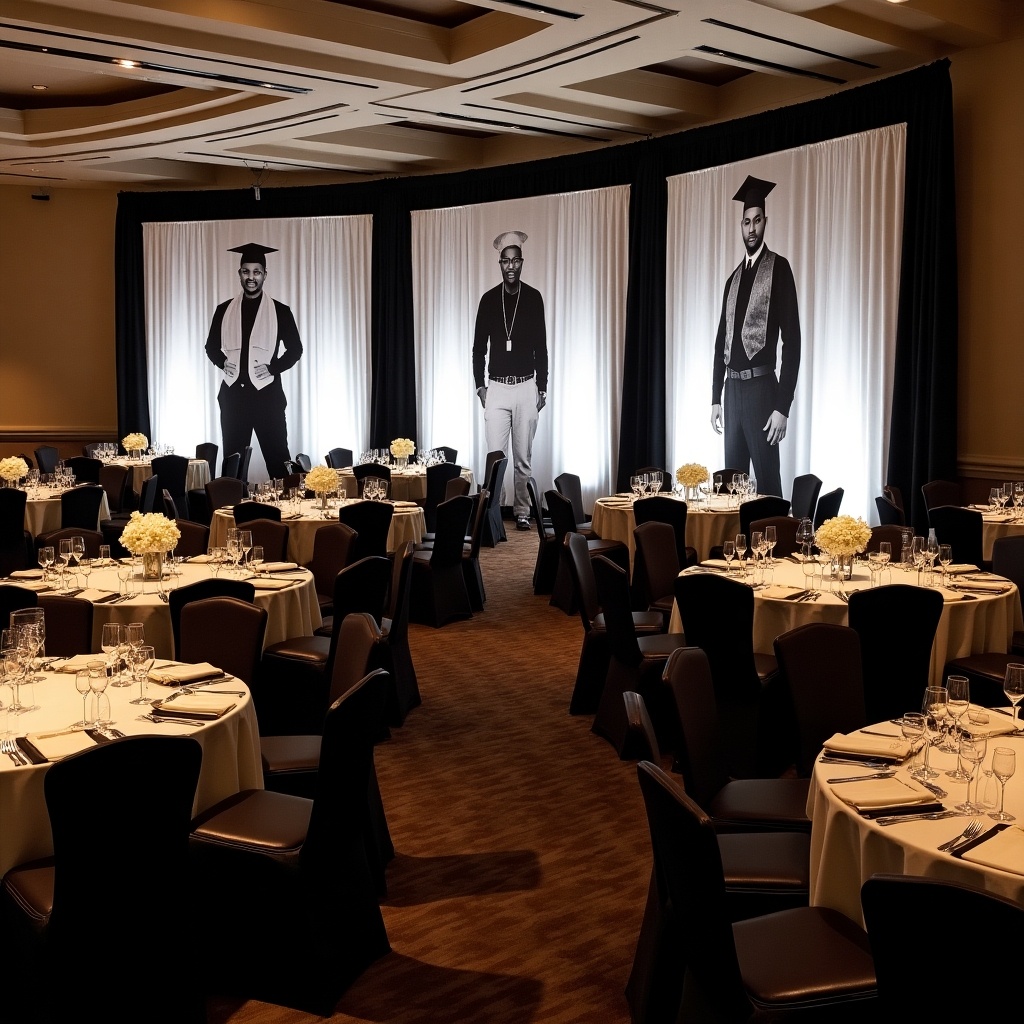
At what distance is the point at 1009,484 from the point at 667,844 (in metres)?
6.75

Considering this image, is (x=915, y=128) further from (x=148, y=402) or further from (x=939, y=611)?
(x=148, y=402)

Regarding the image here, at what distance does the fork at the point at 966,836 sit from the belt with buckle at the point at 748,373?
342 inches

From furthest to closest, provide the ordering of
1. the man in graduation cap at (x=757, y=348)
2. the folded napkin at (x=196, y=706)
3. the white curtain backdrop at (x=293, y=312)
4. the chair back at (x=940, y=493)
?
the white curtain backdrop at (x=293, y=312)
the man in graduation cap at (x=757, y=348)
the chair back at (x=940, y=493)
the folded napkin at (x=196, y=706)

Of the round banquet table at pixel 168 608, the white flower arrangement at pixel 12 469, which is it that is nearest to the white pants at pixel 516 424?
the white flower arrangement at pixel 12 469

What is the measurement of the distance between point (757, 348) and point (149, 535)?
714 cm

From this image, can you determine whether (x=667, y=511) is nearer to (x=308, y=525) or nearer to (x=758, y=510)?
(x=758, y=510)

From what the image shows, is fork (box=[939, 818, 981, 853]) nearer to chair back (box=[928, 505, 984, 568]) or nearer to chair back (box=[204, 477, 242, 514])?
chair back (box=[928, 505, 984, 568])

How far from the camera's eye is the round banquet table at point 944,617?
5.43 m

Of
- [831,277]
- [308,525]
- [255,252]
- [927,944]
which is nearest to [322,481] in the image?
[308,525]

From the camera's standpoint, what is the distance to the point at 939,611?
4809mm

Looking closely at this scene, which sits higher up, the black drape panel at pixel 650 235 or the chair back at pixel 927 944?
the black drape panel at pixel 650 235

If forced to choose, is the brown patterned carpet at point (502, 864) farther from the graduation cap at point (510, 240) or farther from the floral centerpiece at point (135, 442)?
the graduation cap at point (510, 240)

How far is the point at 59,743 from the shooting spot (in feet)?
11.3

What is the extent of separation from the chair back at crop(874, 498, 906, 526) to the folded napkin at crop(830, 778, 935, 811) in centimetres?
594
